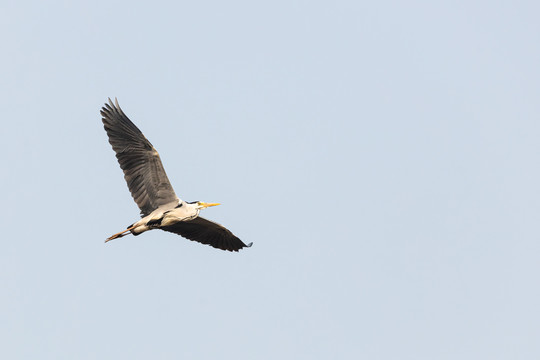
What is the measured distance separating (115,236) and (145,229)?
676mm

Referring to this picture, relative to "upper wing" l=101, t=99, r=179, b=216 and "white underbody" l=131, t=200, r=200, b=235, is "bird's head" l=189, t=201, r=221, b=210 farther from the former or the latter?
"upper wing" l=101, t=99, r=179, b=216

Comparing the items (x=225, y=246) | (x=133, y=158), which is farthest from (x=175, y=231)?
(x=133, y=158)

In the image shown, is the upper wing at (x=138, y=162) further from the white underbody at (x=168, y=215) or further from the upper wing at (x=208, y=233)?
the upper wing at (x=208, y=233)

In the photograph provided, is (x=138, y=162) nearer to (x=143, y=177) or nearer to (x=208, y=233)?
(x=143, y=177)

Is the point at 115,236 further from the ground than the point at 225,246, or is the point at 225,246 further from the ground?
the point at 225,246

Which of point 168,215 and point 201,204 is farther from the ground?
point 201,204

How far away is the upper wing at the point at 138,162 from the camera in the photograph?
18.1 metres

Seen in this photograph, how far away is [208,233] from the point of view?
68.4 ft

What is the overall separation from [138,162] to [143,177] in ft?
1.15

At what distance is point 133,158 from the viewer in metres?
18.3

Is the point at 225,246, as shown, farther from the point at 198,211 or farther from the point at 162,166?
the point at 162,166

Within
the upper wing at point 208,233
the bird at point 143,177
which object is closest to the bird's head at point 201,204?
the bird at point 143,177

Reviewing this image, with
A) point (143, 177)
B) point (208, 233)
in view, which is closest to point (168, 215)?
point (143, 177)

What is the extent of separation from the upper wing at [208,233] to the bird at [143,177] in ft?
3.49
